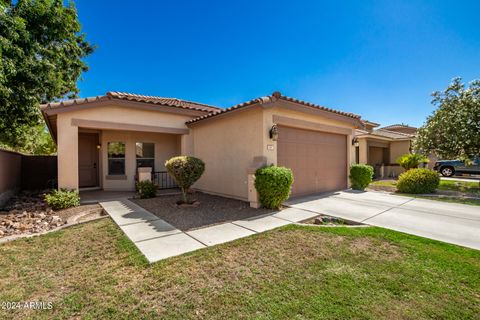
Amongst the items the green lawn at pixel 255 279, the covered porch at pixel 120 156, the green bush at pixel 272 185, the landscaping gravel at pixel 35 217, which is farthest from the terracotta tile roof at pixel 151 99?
the green lawn at pixel 255 279

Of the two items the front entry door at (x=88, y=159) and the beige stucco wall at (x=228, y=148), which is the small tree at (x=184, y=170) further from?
the front entry door at (x=88, y=159)

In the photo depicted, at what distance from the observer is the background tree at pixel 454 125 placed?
1101 cm

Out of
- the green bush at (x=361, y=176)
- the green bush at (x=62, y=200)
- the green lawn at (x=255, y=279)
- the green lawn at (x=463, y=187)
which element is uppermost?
the green bush at (x=361, y=176)

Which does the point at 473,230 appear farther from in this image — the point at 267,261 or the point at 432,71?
the point at 432,71

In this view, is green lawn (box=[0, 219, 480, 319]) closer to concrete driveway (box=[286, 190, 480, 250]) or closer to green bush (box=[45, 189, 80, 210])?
concrete driveway (box=[286, 190, 480, 250])

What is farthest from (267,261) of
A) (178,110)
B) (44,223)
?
(178,110)

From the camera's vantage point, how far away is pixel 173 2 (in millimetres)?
9711

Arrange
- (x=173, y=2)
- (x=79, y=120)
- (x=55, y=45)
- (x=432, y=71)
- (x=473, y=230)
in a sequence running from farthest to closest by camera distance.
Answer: (x=432, y=71) → (x=55, y=45) → (x=173, y=2) → (x=79, y=120) → (x=473, y=230)

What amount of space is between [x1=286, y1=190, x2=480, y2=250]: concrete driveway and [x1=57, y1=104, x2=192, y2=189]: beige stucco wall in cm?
692

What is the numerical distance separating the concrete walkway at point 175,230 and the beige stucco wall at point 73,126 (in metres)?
2.36

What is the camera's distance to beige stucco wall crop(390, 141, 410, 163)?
19156 mm

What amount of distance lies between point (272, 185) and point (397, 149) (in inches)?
738

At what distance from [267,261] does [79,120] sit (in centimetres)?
830

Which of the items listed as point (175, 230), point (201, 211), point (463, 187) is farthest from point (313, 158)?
point (463, 187)
